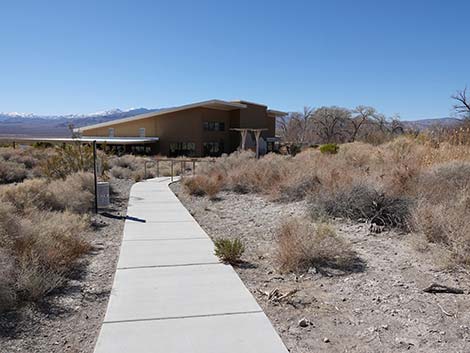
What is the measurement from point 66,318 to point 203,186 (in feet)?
36.3

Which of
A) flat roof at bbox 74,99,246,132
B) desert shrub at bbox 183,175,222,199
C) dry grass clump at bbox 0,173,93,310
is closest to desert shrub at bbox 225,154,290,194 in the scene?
desert shrub at bbox 183,175,222,199

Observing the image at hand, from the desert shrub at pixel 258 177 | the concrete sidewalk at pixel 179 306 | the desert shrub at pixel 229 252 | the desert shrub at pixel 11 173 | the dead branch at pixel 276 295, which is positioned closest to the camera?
the concrete sidewalk at pixel 179 306

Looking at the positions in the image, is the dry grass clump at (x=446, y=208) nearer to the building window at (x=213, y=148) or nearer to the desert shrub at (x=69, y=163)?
the desert shrub at (x=69, y=163)

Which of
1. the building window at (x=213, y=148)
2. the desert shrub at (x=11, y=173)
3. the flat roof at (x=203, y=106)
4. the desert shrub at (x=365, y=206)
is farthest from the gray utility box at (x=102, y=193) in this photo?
the building window at (x=213, y=148)

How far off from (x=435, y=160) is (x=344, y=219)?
4.42m

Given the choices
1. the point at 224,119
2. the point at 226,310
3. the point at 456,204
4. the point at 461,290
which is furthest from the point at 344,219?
the point at 224,119

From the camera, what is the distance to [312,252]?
6.33 m

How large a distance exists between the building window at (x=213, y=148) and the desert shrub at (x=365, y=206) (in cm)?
4070

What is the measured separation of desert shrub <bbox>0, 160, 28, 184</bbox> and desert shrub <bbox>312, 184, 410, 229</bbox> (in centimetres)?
1716

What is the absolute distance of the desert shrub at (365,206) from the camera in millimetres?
8430

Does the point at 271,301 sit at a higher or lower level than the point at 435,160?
lower

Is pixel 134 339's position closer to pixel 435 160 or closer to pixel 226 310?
pixel 226 310

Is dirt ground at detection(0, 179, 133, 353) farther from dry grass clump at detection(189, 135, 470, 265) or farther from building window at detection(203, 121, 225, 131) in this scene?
building window at detection(203, 121, 225, 131)

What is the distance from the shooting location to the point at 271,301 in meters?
5.12
